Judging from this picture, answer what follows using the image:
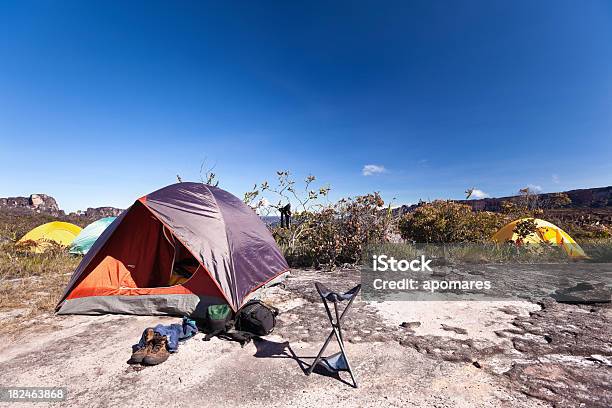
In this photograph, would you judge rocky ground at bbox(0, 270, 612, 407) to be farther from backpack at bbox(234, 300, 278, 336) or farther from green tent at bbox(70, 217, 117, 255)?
green tent at bbox(70, 217, 117, 255)

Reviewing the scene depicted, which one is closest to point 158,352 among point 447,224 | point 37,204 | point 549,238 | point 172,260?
point 172,260

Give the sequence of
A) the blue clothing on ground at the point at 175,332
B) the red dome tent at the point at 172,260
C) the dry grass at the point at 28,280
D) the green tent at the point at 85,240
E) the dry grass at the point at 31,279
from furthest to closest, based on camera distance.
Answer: the green tent at the point at 85,240 < the dry grass at the point at 31,279 < the dry grass at the point at 28,280 < the red dome tent at the point at 172,260 < the blue clothing on ground at the point at 175,332

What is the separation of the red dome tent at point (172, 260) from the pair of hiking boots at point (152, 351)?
0.87 meters

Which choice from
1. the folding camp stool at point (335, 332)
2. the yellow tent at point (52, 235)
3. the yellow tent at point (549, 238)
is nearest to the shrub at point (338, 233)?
the yellow tent at point (549, 238)

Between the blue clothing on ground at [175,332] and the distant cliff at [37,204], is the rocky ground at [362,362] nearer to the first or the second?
the blue clothing on ground at [175,332]

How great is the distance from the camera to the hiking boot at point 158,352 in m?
3.23

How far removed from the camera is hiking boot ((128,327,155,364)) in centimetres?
326

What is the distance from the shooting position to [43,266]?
7602mm

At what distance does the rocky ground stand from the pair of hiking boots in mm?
84

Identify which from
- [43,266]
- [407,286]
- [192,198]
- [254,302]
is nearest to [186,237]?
[192,198]

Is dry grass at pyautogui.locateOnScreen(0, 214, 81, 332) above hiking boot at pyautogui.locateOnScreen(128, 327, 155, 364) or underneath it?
above

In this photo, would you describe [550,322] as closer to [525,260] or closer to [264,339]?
[264,339]

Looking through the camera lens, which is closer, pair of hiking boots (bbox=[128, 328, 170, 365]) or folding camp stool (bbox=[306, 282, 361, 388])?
folding camp stool (bbox=[306, 282, 361, 388])

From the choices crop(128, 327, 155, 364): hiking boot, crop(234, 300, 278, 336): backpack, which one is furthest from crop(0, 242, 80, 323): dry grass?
crop(234, 300, 278, 336): backpack
